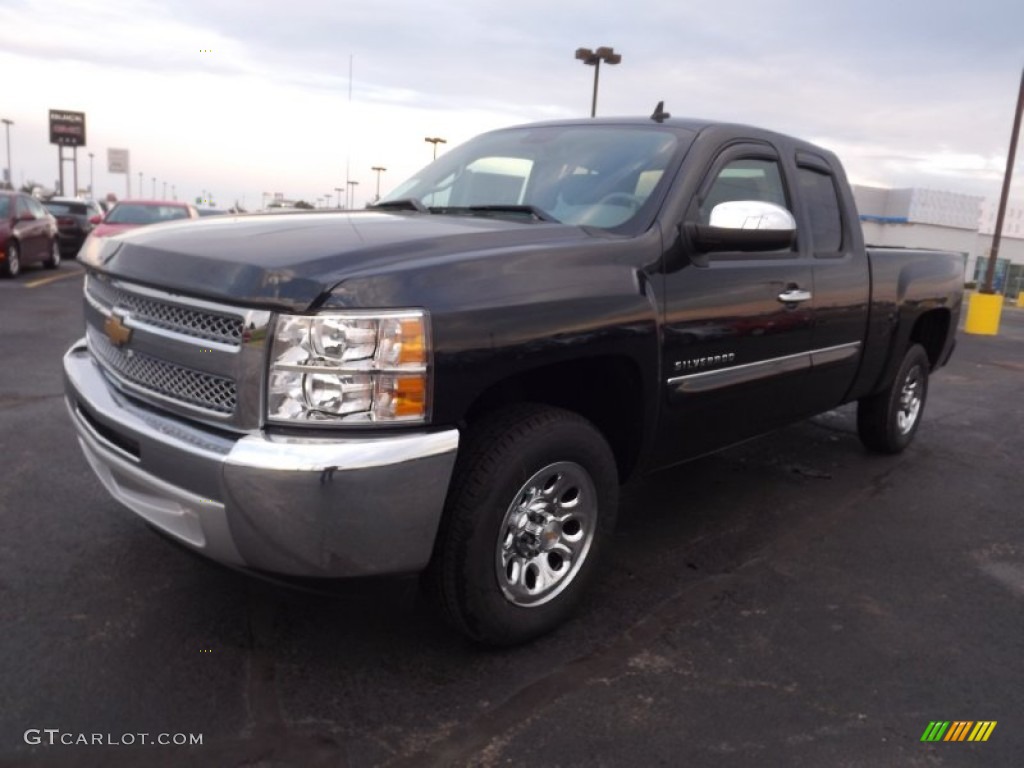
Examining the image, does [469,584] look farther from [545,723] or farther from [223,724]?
[223,724]

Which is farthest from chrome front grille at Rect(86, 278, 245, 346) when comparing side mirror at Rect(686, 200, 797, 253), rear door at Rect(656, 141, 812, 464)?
side mirror at Rect(686, 200, 797, 253)

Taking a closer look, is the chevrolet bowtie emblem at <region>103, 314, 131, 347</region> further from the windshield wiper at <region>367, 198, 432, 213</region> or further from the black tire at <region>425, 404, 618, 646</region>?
the windshield wiper at <region>367, 198, 432, 213</region>

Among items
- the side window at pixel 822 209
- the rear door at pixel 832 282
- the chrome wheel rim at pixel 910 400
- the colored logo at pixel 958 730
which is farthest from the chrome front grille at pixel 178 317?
the chrome wheel rim at pixel 910 400

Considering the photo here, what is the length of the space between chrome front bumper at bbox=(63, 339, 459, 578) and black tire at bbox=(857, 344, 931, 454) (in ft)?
13.0

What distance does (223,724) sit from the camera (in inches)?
99.0

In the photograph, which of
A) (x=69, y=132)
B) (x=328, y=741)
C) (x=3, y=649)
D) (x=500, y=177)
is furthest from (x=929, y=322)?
(x=69, y=132)

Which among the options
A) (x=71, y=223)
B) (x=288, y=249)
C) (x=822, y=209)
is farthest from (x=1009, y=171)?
(x=71, y=223)

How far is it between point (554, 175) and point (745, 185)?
2.95 feet

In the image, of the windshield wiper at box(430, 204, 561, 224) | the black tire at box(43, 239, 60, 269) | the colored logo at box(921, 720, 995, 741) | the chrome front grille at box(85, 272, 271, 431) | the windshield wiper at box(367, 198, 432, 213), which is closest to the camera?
the chrome front grille at box(85, 272, 271, 431)

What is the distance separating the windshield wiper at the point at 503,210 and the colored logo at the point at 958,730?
2.16 metres

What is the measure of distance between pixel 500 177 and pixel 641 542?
1.83 meters

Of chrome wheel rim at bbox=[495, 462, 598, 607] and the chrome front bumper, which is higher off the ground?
the chrome front bumper

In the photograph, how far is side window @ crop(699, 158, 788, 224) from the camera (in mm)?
3688

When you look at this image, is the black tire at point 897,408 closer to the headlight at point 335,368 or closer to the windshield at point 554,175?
the windshield at point 554,175
